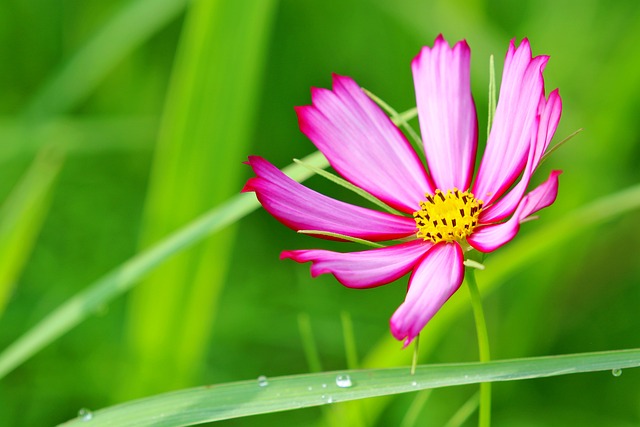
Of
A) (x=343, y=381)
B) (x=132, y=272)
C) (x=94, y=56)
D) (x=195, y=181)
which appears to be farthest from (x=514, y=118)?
(x=94, y=56)

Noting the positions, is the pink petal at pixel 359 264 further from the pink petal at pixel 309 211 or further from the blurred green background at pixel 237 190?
the blurred green background at pixel 237 190

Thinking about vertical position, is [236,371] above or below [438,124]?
above

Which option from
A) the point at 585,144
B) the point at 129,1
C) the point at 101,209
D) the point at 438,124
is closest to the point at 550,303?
the point at 585,144

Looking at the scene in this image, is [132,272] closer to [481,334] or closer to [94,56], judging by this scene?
[481,334]

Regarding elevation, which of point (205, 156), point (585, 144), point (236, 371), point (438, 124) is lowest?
point (438, 124)

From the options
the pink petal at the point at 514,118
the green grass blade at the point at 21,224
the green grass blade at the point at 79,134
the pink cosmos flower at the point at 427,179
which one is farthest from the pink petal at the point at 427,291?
the green grass blade at the point at 79,134

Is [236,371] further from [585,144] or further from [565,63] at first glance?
[565,63]
